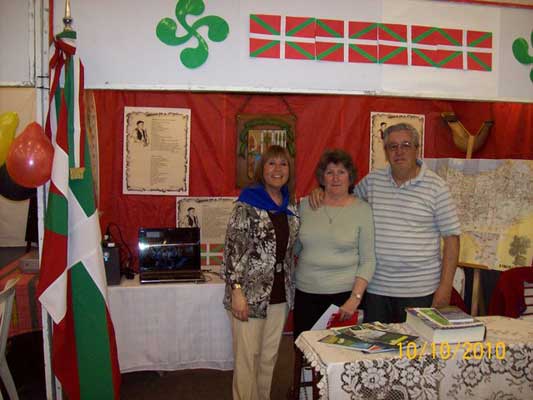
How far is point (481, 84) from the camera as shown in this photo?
7.91 ft

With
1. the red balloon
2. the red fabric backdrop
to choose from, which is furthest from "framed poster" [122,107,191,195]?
the red balloon

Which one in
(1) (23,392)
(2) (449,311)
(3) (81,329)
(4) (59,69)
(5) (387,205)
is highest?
(4) (59,69)

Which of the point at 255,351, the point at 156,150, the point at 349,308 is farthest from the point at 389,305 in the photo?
the point at 156,150

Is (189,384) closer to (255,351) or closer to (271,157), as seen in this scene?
(255,351)

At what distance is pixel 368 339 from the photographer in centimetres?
164

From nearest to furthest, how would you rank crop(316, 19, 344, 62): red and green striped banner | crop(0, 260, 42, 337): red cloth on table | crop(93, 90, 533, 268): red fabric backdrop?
crop(316, 19, 344, 62): red and green striped banner
crop(0, 260, 42, 337): red cloth on table
crop(93, 90, 533, 268): red fabric backdrop

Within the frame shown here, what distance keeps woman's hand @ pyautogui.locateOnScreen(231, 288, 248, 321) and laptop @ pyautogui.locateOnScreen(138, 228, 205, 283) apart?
0.81 metres

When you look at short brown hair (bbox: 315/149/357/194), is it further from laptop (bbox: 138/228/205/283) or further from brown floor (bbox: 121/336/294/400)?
brown floor (bbox: 121/336/294/400)

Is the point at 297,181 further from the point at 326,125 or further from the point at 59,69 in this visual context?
the point at 59,69

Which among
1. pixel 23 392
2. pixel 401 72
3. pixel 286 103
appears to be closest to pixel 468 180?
pixel 401 72

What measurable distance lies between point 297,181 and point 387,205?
5.11ft

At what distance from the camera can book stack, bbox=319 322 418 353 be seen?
5.16 feet

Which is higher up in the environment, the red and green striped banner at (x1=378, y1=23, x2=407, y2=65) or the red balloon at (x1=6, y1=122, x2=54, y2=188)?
the red and green striped banner at (x1=378, y1=23, x2=407, y2=65)

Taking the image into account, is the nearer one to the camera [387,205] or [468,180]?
[387,205]
